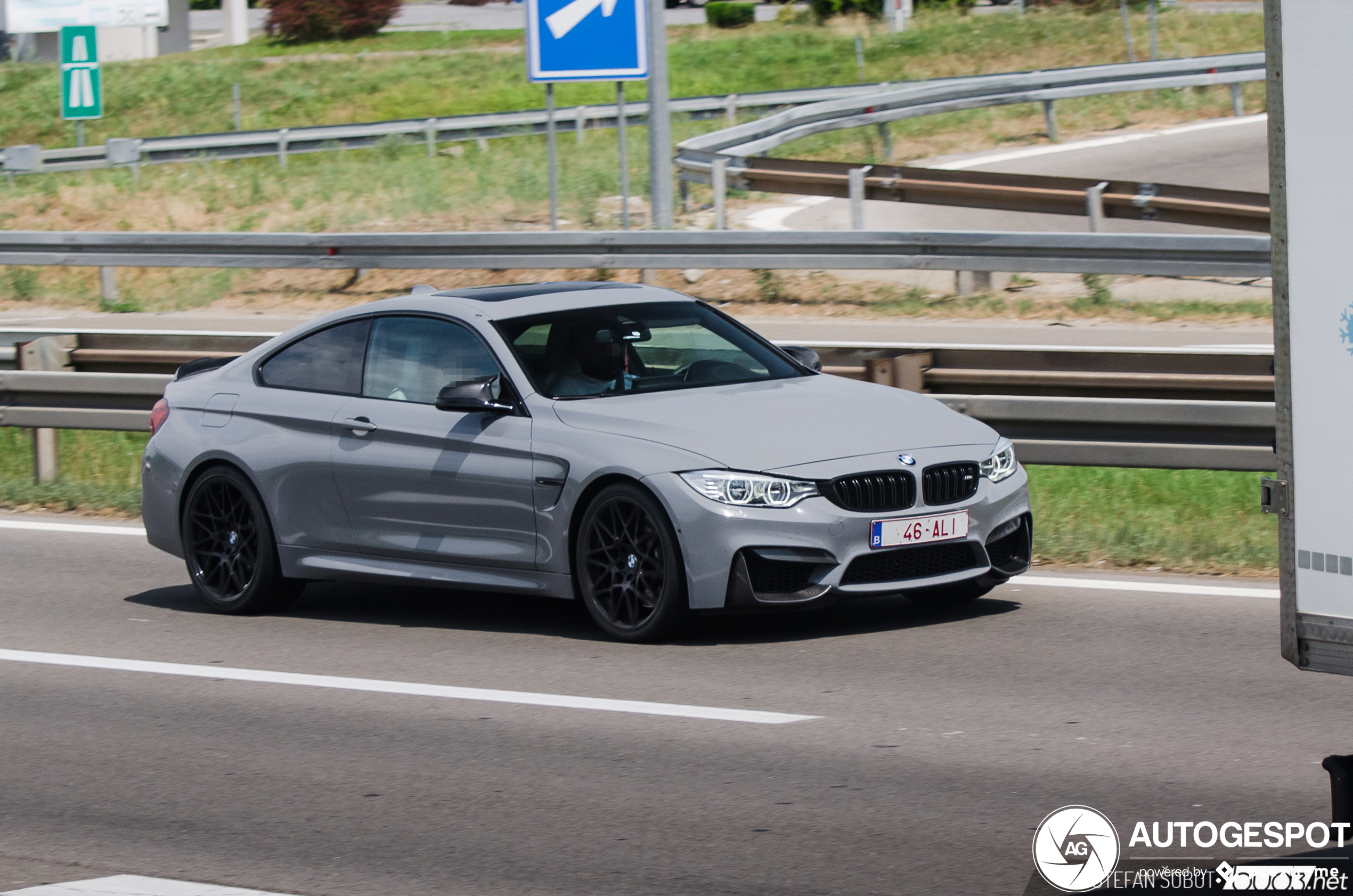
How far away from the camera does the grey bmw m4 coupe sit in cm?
769

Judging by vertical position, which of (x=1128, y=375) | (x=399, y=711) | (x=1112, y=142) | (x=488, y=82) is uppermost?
(x=488, y=82)

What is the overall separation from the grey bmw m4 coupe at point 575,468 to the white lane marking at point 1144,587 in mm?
716

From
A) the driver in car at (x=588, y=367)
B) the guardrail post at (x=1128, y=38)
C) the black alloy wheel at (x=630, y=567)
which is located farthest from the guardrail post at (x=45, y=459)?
the guardrail post at (x=1128, y=38)

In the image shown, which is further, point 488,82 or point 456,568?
point 488,82

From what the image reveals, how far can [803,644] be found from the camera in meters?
7.98

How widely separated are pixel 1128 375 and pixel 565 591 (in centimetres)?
374

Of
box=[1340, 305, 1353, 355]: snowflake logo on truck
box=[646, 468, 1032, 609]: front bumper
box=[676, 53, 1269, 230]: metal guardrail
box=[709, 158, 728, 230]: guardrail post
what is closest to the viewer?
box=[1340, 305, 1353, 355]: snowflake logo on truck

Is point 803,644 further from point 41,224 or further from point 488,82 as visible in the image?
point 488,82

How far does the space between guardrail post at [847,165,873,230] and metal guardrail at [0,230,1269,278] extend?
2.79m

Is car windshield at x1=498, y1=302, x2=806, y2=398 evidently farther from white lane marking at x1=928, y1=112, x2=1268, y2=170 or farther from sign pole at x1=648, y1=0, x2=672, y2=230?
white lane marking at x1=928, y1=112, x2=1268, y2=170

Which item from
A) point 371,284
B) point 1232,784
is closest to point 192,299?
point 371,284

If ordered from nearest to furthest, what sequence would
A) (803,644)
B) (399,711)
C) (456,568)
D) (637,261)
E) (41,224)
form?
(399,711)
(803,644)
(456,568)
(637,261)
(41,224)

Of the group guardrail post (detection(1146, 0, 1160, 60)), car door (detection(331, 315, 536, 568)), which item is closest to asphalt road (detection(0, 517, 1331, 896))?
car door (detection(331, 315, 536, 568))

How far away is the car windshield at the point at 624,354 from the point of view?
8.51 metres
